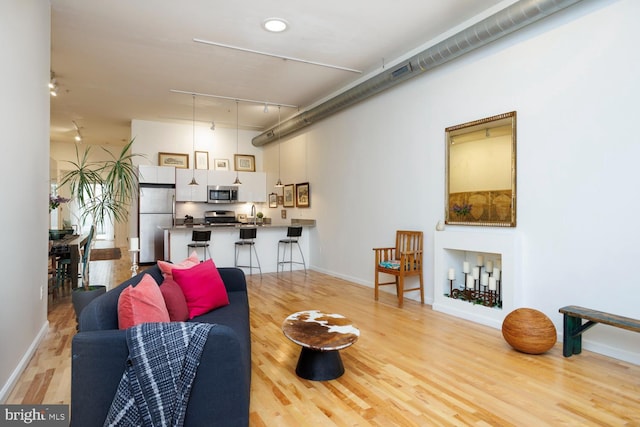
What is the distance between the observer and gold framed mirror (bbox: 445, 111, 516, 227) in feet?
12.9

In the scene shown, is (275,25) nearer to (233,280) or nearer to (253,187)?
(233,280)

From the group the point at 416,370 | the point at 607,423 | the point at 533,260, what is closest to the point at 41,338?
the point at 416,370

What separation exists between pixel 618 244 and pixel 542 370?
4.12ft

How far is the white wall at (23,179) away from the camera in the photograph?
2.49m

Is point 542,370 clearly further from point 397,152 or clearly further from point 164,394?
point 397,152

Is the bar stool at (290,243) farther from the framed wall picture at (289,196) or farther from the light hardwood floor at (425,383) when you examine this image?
the light hardwood floor at (425,383)

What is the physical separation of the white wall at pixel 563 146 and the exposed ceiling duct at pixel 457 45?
286mm

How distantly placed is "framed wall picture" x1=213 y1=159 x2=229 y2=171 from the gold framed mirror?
21.0 ft

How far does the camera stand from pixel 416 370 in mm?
2869

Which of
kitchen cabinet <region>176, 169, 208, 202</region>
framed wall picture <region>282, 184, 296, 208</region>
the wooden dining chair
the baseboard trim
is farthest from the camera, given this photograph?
kitchen cabinet <region>176, 169, 208, 202</region>

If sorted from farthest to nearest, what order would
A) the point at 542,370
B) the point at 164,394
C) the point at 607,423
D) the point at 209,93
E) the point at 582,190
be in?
the point at 209,93
the point at 582,190
the point at 542,370
the point at 607,423
the point at 164,394

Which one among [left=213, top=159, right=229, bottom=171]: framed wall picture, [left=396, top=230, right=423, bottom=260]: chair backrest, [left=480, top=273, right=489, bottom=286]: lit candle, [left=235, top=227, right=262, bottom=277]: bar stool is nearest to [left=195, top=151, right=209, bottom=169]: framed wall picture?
[left=213, top=159, right=229, bottom=171]: framed wall picture

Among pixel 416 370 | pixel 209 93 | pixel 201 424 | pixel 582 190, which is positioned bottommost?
pixel 416 370

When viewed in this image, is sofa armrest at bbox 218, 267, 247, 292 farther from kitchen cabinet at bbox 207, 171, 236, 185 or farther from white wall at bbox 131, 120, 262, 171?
white wall at bbox 131, 120, 262, 171
